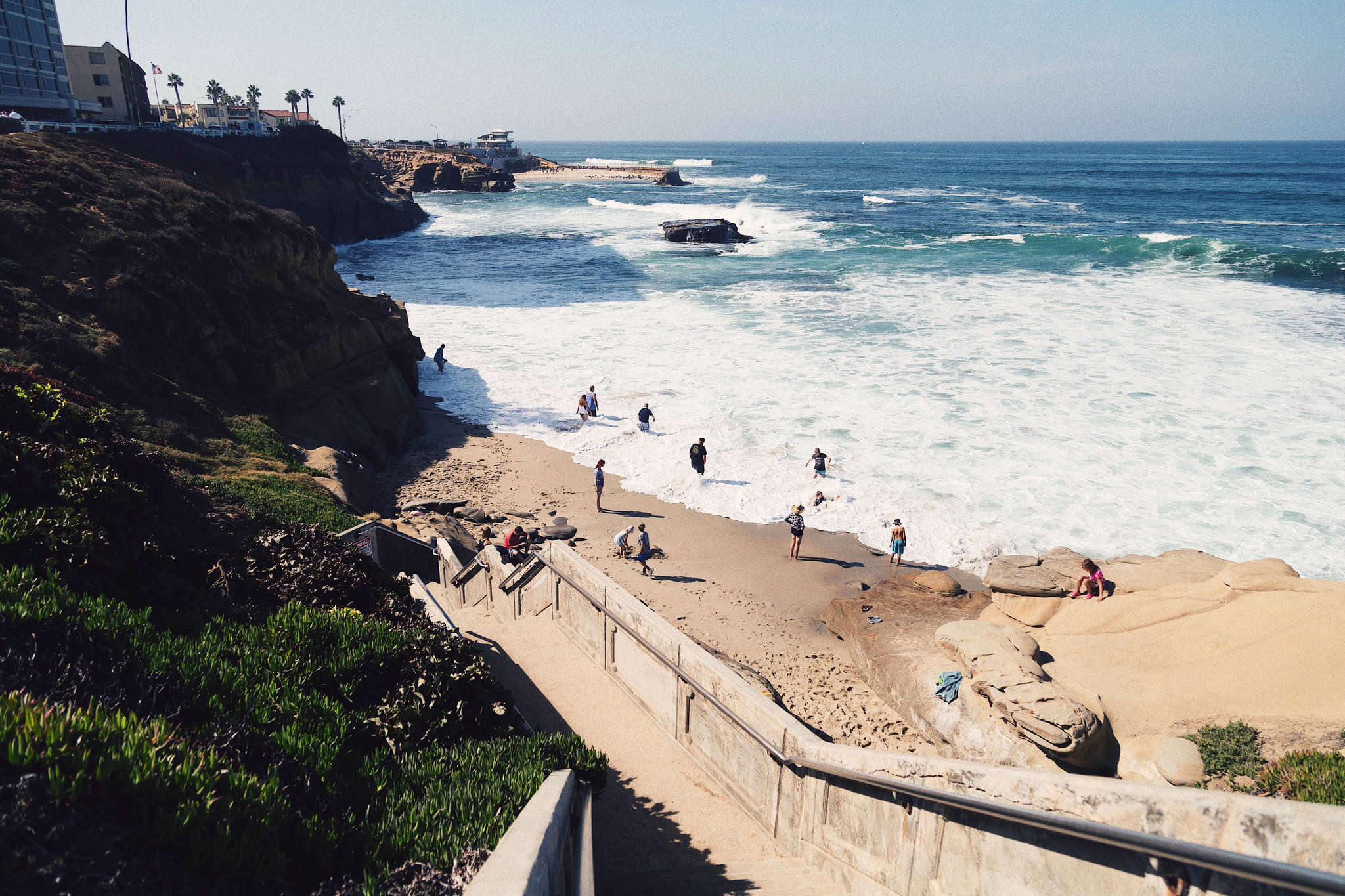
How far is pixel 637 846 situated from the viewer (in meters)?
6.55

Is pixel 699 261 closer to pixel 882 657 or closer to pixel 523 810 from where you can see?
pixel 882 657

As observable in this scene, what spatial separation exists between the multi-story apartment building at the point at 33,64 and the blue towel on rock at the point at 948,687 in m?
57.5

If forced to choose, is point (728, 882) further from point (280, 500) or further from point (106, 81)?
point (106, 81)

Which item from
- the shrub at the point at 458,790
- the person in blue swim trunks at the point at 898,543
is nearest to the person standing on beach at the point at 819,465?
the person in blue swim trunks at the point at 898,543

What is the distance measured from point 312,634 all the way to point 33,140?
24953 millimetres

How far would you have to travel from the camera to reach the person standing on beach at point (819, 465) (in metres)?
19.3

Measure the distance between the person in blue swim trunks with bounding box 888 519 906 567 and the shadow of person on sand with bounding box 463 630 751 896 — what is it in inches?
387

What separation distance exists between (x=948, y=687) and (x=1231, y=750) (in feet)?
11.2

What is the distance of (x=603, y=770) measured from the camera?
6.57 meters

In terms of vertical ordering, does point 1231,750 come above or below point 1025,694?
above

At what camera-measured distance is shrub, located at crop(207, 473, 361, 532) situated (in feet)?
42.3

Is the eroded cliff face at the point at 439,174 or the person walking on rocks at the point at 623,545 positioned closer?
the person walking on rocks at the point at 623,545

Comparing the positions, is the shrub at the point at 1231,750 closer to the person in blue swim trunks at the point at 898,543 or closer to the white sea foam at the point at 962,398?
the person in blue swim trunks at the point at 898,543

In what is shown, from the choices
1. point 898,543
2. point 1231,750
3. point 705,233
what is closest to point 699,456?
point 898,543
